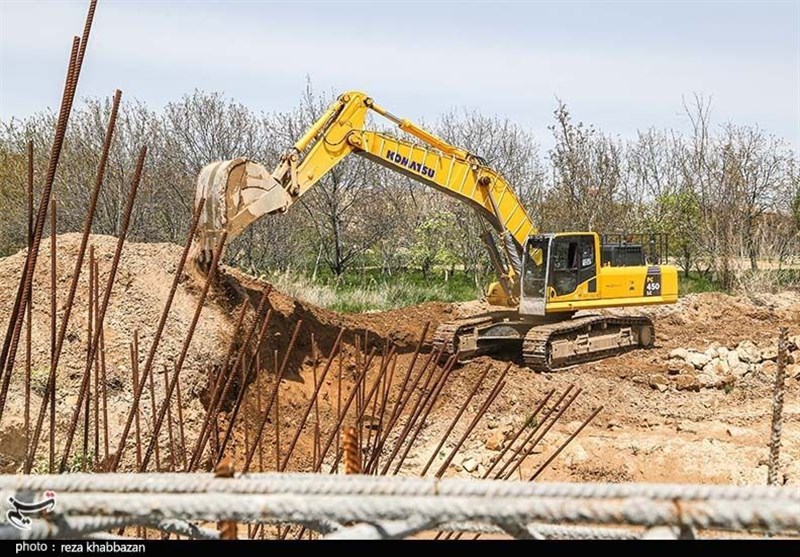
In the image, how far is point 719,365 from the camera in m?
13.6

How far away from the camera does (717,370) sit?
1348cm

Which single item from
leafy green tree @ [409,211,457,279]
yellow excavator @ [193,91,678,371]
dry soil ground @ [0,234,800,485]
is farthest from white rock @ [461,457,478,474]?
leafy green tree @ [409,211,457,279]

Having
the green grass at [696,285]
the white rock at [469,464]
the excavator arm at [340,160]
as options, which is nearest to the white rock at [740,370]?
the excavator arm at [340,160]

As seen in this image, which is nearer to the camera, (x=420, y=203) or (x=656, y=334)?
(x=656, y=334)

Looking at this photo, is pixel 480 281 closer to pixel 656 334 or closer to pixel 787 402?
pixel 656 334

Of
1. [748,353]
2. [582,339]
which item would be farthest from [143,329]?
[748,353]

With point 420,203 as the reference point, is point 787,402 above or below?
below

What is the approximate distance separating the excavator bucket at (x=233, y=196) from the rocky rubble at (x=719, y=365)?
6.64 meters

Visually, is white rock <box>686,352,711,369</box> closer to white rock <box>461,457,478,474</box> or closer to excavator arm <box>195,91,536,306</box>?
excavator arm <box>195,91,536,306</box>

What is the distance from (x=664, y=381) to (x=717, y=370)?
123cm

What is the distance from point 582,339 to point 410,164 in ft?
14.0

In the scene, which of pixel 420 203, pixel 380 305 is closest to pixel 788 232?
pixel 420 203

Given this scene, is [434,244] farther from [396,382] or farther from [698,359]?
[396,382]

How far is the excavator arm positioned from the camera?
10.5 meters
